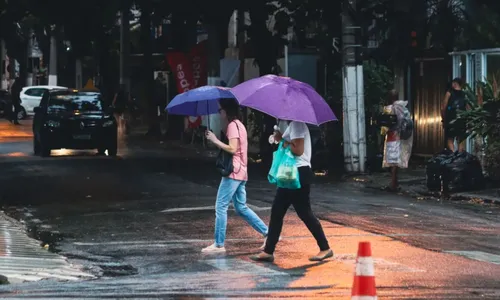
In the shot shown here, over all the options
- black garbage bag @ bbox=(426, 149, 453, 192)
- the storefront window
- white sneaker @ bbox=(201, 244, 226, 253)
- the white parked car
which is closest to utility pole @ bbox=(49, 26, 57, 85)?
the white parked car

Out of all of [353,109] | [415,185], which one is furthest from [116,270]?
[353,109]

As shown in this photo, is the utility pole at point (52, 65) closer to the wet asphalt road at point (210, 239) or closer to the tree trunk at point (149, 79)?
the tree trunk at point (149, 79)

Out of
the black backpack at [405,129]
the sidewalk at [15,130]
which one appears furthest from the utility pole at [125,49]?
the black backpack at [405,129]

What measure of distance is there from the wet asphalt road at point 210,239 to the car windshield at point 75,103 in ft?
16.1

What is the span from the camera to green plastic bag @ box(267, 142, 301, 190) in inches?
435

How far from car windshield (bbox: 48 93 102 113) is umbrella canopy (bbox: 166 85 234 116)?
15.1 meters

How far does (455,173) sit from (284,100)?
8636 mm

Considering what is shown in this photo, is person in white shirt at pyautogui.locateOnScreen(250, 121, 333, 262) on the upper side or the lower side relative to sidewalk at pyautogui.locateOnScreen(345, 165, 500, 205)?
upper

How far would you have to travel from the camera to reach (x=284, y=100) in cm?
1119

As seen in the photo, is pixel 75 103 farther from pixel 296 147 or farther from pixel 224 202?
pixel 296 147

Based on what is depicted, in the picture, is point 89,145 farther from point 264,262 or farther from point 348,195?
point 264,262

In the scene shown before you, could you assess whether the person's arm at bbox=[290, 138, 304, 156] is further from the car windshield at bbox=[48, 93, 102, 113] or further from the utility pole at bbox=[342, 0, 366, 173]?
the car windshield at bbox=[48, 93, 102, 113]

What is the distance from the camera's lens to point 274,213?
11.4 metres

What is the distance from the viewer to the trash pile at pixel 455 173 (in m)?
19.2
